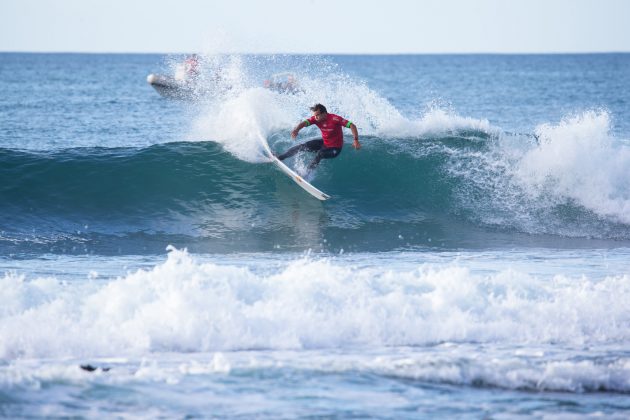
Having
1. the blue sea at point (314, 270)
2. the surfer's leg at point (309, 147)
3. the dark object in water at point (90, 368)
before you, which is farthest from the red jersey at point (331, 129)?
the dark object in water at point (90, 368)

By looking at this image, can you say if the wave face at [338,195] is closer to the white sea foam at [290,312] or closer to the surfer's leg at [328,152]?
the surfer's leg at [328,152]

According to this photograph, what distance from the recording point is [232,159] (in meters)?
16.1

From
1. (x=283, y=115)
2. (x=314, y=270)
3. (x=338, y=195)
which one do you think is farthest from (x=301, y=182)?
(x=314, y=270)

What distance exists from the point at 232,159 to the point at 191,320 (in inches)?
350

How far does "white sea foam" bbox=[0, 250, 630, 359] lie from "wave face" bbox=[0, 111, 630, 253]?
12.2 ft

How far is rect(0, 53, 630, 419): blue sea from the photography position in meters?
6.33

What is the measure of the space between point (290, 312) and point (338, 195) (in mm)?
7451

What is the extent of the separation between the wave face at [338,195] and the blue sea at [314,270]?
51 millimetres

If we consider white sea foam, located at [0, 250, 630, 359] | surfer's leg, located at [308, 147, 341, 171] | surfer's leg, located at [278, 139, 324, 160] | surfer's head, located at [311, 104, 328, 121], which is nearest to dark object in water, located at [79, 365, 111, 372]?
white sea foam, located at [0, 250, 630, 359]

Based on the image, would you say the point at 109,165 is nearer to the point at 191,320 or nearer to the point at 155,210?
the point at 155,210

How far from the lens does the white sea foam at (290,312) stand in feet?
23.9

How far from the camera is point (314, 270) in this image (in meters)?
8.57

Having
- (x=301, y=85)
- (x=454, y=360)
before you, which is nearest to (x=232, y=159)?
(x=301, y=85)

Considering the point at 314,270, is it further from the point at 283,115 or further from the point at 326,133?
the point at 283,115
